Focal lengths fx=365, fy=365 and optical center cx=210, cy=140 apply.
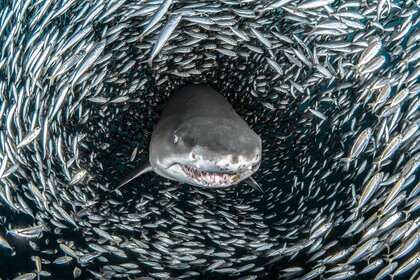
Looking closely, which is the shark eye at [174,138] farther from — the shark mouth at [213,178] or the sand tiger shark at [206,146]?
the shark mouth at [213,178]

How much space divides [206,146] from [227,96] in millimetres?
4467

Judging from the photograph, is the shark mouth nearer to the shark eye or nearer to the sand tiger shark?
the sand tiger shark

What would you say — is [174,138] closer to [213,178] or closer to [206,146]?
[206,146]

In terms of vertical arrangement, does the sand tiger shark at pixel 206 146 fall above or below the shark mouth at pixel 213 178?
above

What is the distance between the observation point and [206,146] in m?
3.80

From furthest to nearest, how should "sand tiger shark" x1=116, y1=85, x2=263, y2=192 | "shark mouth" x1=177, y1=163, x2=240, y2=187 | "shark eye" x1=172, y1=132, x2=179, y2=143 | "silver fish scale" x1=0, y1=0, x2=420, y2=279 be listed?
1. "silver fish scale" x1=0, y1=0, x2=420, y2=279
2. "shark eye" x1=172, y1=132, x2=179, y2=143
3. "shark mouth" x1=177, y1=163, x2=240, y2=187
4. "sand tiger shark" x1=116, y1=85, x2=263, y2=192

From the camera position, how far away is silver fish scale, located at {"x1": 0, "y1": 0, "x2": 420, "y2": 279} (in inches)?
191

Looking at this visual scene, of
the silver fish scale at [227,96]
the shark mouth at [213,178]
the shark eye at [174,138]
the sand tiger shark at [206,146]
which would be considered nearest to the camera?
the sand tiger shark at [206,146]

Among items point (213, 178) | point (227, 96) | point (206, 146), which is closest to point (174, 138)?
point (206, 146)

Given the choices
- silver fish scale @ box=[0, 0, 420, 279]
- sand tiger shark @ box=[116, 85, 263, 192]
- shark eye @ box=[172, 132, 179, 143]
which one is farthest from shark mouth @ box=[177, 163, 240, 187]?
silver fish scale @ box=[0, 0, 420, 279]

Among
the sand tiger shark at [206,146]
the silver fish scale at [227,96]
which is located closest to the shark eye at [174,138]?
the sand tiger shark at [206,146]

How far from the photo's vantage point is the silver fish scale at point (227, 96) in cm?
485

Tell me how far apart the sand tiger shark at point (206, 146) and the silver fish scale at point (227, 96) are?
1.00 m

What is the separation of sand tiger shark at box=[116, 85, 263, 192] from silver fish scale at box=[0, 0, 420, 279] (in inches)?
39.4
